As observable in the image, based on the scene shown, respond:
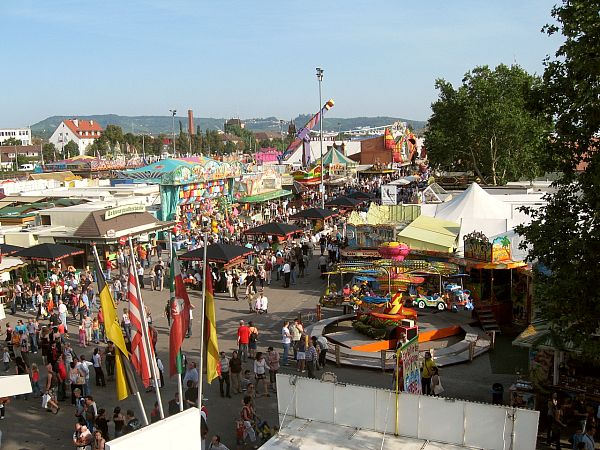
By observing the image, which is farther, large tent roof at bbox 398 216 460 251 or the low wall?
large tent roof at bbox 398 216 460 251

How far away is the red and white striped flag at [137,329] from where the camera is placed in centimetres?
940

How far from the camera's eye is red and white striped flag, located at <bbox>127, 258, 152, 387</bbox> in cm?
940

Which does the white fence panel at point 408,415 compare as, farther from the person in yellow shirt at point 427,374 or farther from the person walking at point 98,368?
the person walking at point 98,368

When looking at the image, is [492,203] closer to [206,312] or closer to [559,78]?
[559,78]

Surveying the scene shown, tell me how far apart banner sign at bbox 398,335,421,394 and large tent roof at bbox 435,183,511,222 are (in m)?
13.2

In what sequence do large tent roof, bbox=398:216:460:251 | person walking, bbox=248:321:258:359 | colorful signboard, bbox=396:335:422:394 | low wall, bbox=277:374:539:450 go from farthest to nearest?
large tent roof, bbox=398:216:460:251
person walking, bbox=248:321:258:359
colorful signboard, bbox=396:335:422:394
low wall, bbox=277:374:539:450

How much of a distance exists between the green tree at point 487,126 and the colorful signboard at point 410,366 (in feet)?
102

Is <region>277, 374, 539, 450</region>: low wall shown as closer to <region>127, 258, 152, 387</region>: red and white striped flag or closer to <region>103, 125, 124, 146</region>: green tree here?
<region>127, 258, 152, 387</region>: red and white striped flag

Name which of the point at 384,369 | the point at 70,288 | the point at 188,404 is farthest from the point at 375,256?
the point at 188,404

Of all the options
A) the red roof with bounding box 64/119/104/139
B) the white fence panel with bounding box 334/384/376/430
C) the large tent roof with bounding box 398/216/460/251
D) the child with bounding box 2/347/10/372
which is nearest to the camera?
the white fence panel with bounding box 334/384/376/430

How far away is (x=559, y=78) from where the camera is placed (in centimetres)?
1039

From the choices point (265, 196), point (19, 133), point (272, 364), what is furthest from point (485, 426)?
point (19, 133)

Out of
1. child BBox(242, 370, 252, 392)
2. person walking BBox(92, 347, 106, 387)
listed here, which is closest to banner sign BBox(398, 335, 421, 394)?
child BBox(242, 370, 252, 392)

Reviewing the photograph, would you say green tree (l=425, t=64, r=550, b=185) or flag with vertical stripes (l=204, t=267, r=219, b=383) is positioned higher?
green tree (l=425, t=64, r=550, b=185)
